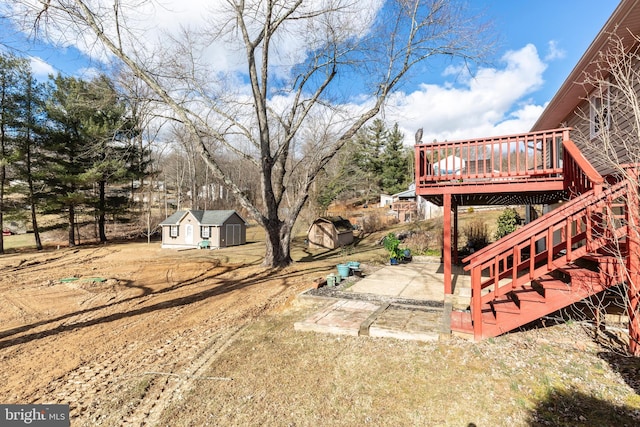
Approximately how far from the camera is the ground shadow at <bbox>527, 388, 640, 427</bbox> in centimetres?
269

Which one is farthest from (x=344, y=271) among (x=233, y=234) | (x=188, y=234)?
(x=188, y=234)

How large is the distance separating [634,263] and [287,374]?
429 centimetres

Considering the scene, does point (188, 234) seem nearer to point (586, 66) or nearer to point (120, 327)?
point (120, 327)

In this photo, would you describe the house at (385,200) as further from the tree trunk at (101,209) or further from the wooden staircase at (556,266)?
the wooden staircase at (556,266)

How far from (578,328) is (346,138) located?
8425mm

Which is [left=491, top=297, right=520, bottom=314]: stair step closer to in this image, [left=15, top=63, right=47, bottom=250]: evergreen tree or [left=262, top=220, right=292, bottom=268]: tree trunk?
[left=262, top=220, right=292, bottom=268]: tree trunk

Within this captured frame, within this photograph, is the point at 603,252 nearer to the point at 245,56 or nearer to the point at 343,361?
the point at 343,361

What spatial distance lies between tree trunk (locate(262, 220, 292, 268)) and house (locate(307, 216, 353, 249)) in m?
6.34

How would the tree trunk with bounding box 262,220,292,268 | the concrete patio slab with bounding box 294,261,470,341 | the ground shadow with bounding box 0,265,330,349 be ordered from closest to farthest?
the concrete patio slab with bounding box 294,261,470,341 → the ground shadow with bounding box 0,265,330,349 → the tree trunk with bounding box 262,220,292,268

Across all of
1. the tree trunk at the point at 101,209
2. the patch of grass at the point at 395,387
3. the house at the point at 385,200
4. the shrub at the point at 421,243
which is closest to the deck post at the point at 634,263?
the patch of grass at the point at 395,387

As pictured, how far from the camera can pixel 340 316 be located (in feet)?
17.8

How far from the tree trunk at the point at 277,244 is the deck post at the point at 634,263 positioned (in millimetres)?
9424

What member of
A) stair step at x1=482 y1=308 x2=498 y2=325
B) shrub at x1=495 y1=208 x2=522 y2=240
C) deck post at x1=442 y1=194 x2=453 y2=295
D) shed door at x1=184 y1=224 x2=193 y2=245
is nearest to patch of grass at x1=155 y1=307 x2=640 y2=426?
stair step at x1=482 y1=308 x2=498 y2=325

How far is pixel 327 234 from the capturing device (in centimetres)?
1822
